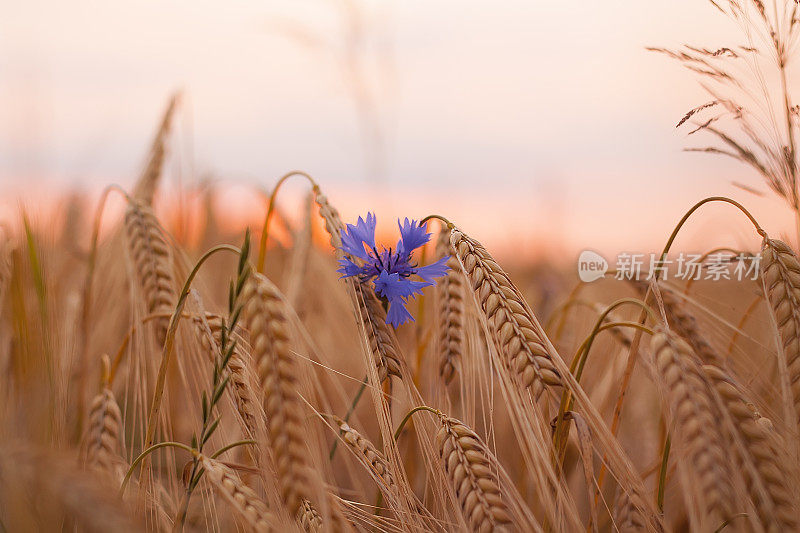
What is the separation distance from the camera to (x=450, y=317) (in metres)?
1.08

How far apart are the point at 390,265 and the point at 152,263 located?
467 millimetres

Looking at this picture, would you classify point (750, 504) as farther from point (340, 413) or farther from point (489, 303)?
point (340, 413)

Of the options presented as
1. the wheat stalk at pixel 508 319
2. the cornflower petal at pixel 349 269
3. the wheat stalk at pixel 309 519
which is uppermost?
the cornflower petal at pixel 349 269

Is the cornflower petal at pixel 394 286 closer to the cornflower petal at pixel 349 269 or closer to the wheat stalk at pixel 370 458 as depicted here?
the cornflower petal at pixel 349 269

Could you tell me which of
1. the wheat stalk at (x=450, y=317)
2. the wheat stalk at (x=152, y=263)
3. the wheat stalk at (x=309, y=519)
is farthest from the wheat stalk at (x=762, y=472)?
the wheat stalk at (x=152, y=263)

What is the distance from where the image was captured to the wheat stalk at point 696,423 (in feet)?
2.17

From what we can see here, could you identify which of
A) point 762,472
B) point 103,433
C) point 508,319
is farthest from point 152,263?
point 762,472

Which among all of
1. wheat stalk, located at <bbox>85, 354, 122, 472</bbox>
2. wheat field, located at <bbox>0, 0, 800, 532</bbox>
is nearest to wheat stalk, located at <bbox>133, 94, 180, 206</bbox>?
wheat field, located at <bbox>0, 0, 800, 532</bbox>

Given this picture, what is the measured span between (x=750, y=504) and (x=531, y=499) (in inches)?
24.9

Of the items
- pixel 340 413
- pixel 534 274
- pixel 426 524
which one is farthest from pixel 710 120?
pixel 534 274

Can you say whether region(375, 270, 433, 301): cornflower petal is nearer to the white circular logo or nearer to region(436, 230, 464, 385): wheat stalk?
region(436, 230, 464, 385): wheat stalk

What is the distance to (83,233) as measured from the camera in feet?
7.81

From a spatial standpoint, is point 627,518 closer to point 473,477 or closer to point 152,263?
point 473,477

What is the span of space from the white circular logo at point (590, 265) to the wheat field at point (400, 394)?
0.06 m
